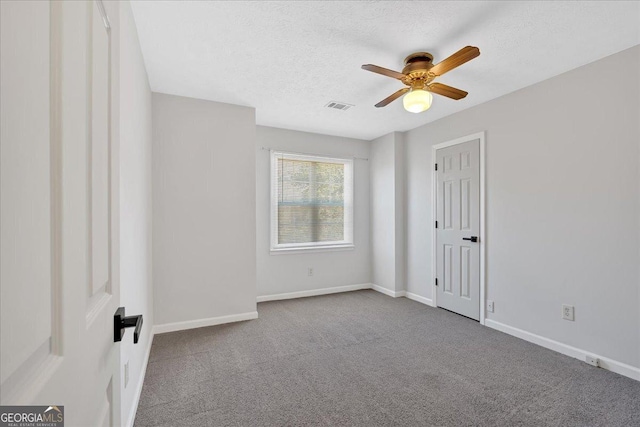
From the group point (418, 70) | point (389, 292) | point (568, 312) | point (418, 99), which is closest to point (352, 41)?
point (418, 70)

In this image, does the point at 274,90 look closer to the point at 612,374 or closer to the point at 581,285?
the point at 581,285

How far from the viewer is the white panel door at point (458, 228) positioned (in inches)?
143

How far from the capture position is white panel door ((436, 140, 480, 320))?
143 inches

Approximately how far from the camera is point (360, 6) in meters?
1.90

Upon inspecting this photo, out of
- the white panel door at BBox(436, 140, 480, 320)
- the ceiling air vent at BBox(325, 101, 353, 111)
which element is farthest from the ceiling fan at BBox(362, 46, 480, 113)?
the white panel door at BBox(436, 140, 480, 320)

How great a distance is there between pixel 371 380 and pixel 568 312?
78.6 inches

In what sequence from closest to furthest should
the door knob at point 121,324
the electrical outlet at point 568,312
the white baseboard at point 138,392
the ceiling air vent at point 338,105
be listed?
1. the door knob at point 121,324
2. the white baseboard at point 138,392
3. the electrical outlet at point 568,312
4. the ceiling air vent at point 338,105

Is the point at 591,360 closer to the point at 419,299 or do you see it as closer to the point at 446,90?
the point at 419,299

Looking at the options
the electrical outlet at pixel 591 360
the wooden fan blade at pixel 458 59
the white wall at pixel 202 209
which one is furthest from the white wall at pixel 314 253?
the electrical outlet at pixel 591 360

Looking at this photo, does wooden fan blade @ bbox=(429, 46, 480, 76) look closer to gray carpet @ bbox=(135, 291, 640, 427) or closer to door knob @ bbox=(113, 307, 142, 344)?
door knob @ bbox=(113, 307, 142, 344)

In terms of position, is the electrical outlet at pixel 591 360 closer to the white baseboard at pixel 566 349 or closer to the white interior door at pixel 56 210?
the white baseboard at pixel 566 349

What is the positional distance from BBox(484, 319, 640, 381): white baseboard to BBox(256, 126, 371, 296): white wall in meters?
2.20

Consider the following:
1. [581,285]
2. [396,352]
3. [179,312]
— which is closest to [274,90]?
[179,312]

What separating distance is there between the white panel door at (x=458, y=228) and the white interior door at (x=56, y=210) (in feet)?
12.4
